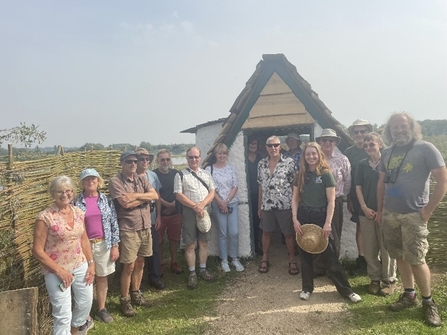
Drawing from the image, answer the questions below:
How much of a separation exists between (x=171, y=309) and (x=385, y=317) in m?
2.55

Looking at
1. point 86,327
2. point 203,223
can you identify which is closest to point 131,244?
point 86,327

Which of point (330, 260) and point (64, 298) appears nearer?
point (64, 298)

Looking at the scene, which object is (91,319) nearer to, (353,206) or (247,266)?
(247,266)

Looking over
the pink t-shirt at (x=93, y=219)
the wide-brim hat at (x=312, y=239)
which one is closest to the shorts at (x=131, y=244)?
the pink t-shirt at (x=93, y=219)

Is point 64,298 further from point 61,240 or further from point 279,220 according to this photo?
→ point 279,220

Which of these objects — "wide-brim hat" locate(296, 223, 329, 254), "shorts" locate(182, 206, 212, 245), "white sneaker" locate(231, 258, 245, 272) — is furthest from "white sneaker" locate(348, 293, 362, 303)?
"shorts" locate(182, 206, 212, 245)

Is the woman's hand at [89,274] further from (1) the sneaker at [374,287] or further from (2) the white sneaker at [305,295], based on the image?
(1) the sneaker at [374,287]

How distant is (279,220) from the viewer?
16.5ft

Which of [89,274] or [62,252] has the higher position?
[62,252]

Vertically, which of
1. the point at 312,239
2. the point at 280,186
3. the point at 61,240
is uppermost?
the point at 280,186

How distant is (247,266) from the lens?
18.5 feet

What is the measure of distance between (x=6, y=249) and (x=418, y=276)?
4415mm

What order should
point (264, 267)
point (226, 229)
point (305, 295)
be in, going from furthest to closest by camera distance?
point (226, 229), point (264, 267), point (305, 295)

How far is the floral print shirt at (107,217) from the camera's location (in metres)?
3.65
